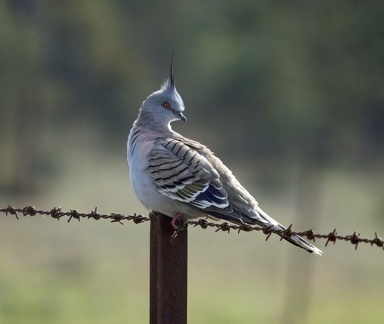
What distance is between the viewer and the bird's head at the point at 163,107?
7.46 meters

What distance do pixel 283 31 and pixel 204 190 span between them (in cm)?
2036

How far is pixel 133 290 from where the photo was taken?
18.7 metres

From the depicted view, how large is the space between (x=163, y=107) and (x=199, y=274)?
12845 mm

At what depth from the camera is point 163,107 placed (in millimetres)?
7672

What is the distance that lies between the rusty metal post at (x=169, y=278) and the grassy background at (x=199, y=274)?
11640 mm

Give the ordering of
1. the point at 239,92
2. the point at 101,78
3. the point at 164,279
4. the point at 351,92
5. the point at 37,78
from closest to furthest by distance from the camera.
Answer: the point at 164,279, the point at 351,92, the point at 37,78, the point at 239,92, the point at 101,78

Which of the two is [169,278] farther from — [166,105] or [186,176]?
[166,105]

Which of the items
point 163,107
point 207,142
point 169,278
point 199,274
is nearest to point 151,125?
point 163,107

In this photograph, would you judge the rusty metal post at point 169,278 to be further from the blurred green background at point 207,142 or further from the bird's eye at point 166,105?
the blurred green background at point 207,142

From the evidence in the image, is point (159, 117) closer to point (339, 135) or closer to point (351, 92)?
point (351, 92)

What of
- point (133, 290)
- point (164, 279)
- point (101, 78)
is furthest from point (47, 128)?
point (164, 279)

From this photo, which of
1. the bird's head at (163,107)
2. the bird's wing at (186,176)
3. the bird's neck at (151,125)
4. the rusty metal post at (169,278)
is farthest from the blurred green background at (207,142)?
the rusty metal post at (169,278)

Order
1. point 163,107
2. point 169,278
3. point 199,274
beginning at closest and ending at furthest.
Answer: point 169,278 < point 163,107 < point 199,274

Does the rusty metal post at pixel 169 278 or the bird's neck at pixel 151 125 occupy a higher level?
the bird's neck at pixel 151 125
